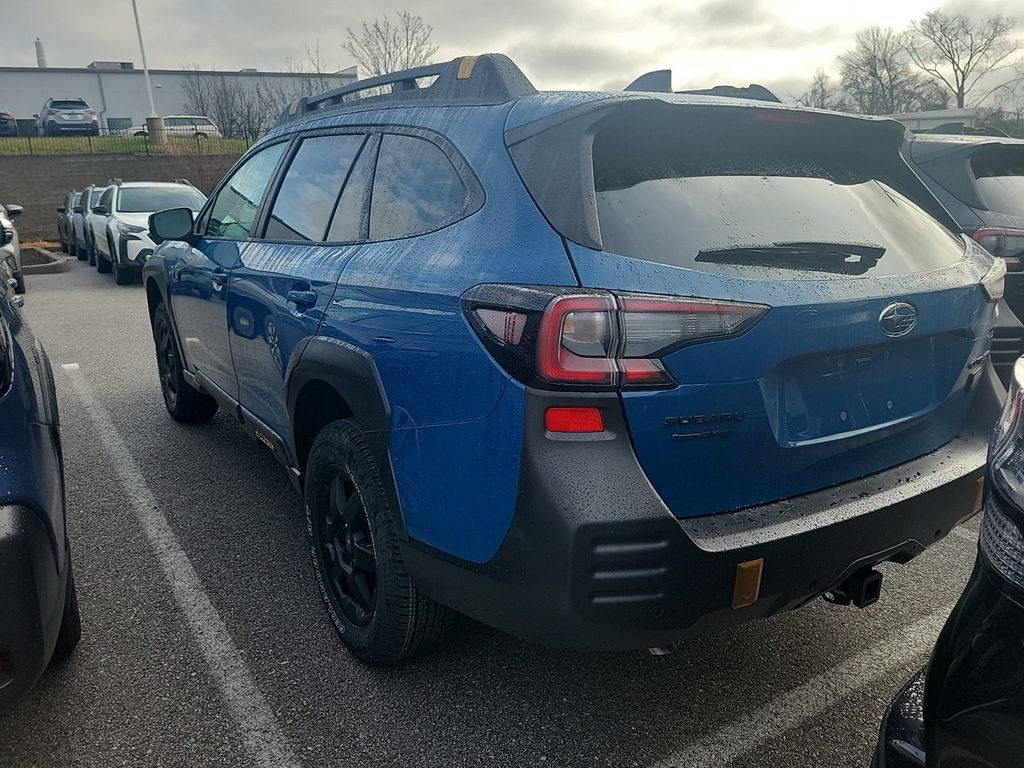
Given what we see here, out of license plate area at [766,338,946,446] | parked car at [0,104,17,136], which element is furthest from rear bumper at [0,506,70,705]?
parked car at [0,104,17,136]

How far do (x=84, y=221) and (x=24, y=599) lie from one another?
16.7 meters

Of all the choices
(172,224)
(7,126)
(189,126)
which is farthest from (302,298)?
(7,126)

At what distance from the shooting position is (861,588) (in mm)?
2158

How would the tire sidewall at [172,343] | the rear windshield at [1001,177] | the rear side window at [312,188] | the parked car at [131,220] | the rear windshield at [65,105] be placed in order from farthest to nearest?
the rear windshield at [65,105]
the parked car at [131,220]
the rear windshield at [1001,177]
the tire sidewall at [172,343]
the rear side window at [312,188]

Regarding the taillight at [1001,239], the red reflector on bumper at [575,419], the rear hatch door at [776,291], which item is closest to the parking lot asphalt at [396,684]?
the rear hatch door at [776,291]

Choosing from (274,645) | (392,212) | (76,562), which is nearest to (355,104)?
(392,212)

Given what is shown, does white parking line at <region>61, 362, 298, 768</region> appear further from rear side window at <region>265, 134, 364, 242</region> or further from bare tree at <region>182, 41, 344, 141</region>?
bare tree at <region>182, 41, 344, 141</region>

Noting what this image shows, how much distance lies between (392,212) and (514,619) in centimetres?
133

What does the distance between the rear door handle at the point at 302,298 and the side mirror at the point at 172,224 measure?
5.90ft

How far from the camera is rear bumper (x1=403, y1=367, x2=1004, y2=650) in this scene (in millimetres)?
1767

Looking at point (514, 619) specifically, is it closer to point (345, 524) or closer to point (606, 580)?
point (606, 580)

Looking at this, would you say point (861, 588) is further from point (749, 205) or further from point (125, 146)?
point (125, 146)

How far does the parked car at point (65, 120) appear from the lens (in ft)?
113

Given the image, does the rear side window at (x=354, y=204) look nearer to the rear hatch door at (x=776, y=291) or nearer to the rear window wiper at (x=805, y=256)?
the rear hatch door at (x=776, y=291)
